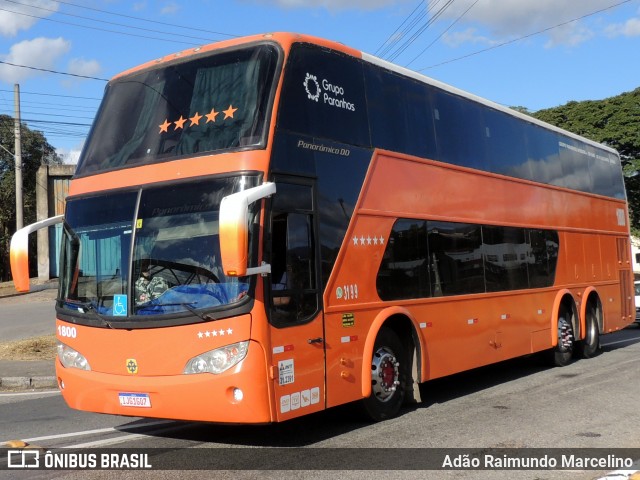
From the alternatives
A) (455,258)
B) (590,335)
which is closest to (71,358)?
(455,258)

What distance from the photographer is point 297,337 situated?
6.67 m

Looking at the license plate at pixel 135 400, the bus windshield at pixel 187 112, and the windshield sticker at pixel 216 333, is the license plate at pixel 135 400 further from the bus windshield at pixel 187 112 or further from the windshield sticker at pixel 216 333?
the bus windshield at pixel 187 112

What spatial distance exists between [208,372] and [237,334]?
447mm

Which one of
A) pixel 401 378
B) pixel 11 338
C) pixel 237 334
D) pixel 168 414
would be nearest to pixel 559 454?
pixel 401 378

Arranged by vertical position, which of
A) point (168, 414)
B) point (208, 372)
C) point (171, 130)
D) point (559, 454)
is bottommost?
point (559, 454)

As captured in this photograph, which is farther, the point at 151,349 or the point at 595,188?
the point at 595,188

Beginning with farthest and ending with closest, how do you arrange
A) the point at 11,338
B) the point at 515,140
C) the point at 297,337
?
the point at 11,338 → the point at 515,140 → the point at 297,337

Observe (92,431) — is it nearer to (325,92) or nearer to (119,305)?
(119,305)

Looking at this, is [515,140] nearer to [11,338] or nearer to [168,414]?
[168,414]

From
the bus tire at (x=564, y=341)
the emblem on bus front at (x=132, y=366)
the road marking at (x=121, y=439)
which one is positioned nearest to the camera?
the emblem on bus front at (x=132, y=366)

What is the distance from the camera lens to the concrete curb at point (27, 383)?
11.8 m

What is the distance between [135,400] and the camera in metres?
6.51

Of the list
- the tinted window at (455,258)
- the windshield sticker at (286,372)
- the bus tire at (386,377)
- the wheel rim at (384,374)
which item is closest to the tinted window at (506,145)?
the tinted window at (455,258)

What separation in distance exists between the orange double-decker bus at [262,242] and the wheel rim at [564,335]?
3.76 metres
